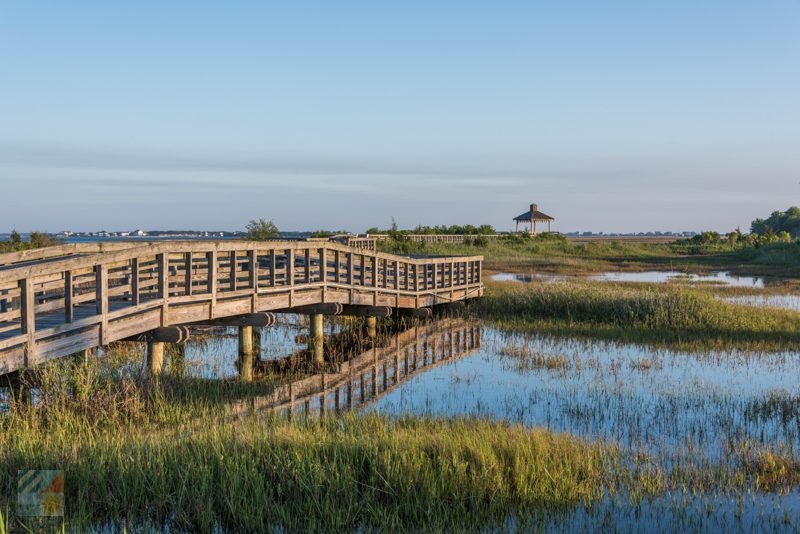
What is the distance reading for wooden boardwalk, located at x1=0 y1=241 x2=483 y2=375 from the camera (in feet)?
25.1

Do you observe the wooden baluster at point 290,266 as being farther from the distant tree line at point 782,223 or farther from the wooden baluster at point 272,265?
the distant tree line at point 782,223

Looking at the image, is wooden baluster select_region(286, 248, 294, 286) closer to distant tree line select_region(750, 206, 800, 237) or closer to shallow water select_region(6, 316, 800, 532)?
shallow water select_region(6, 316, 800, 532)

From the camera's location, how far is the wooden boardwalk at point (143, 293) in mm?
7652

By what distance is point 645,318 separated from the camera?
16.8 m

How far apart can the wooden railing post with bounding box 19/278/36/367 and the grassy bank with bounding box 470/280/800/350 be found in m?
12.5

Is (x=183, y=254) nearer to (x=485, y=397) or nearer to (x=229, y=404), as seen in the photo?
(x=229, y=404)

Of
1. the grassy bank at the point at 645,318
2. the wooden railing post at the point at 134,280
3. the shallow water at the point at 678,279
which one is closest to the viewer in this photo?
the wooden railing post at the point at 134,280

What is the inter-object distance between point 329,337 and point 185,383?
7155 millimetres

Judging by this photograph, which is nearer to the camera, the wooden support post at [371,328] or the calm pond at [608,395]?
the calm pond at [608,395]

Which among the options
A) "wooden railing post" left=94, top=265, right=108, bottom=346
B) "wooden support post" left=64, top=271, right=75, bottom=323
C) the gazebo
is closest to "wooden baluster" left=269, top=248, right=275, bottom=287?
"wooden railing post" left=94, top=265, right=108, bottom=346

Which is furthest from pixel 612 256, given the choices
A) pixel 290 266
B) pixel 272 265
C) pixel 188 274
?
pixel 188 274

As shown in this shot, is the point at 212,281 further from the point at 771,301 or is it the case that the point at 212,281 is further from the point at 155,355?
the point at 771,301

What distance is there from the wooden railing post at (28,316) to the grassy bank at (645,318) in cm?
1251

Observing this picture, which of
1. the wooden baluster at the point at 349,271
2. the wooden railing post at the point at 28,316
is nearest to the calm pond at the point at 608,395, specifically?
the wooden baluster at the point at 349,271
